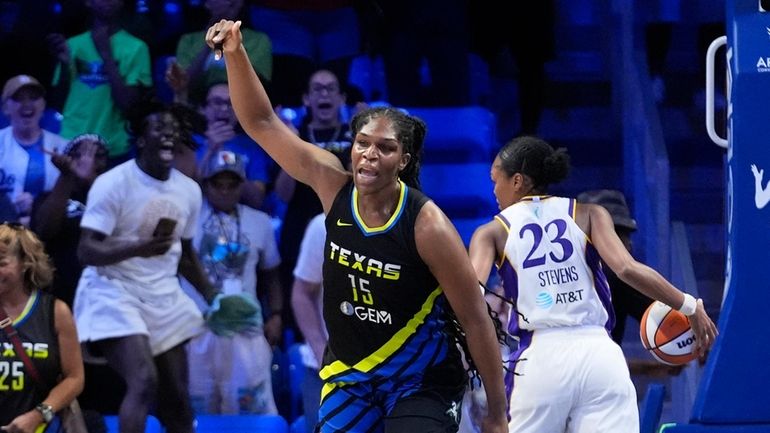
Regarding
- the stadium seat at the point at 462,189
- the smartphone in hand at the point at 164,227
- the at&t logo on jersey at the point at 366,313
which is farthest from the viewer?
the stadium seat at the point at 462,189

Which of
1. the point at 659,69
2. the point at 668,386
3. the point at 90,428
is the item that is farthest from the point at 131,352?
the point at 659,69

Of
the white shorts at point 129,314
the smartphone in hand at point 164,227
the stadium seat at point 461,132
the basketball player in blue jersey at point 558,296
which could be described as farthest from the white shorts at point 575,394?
the stadium seat at point 461,132

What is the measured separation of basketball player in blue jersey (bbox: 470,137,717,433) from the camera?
564 centimetres

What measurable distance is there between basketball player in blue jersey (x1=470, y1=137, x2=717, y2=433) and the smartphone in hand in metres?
2.44

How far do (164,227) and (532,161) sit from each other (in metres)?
2.61

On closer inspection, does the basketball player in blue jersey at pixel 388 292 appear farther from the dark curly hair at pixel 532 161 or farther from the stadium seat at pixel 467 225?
the stadium seat at pixel 467 225

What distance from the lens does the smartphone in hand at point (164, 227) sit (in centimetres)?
780

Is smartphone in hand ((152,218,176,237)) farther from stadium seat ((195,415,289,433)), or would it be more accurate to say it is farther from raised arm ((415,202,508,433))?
raised arm ((415,202,508,433))

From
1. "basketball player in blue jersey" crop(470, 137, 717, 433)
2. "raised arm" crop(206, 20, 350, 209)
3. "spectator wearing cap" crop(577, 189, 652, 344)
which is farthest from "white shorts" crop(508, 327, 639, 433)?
"spectator wearing cap" crop(577, 189, 652, 344)

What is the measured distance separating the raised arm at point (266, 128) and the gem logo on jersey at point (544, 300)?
148cm

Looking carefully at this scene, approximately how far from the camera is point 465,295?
14.3ft

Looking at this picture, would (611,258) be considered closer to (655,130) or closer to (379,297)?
(379,297)

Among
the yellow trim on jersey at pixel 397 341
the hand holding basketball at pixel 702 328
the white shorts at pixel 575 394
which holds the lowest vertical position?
the white shorts at pixel 575 394

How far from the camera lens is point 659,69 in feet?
36.2
